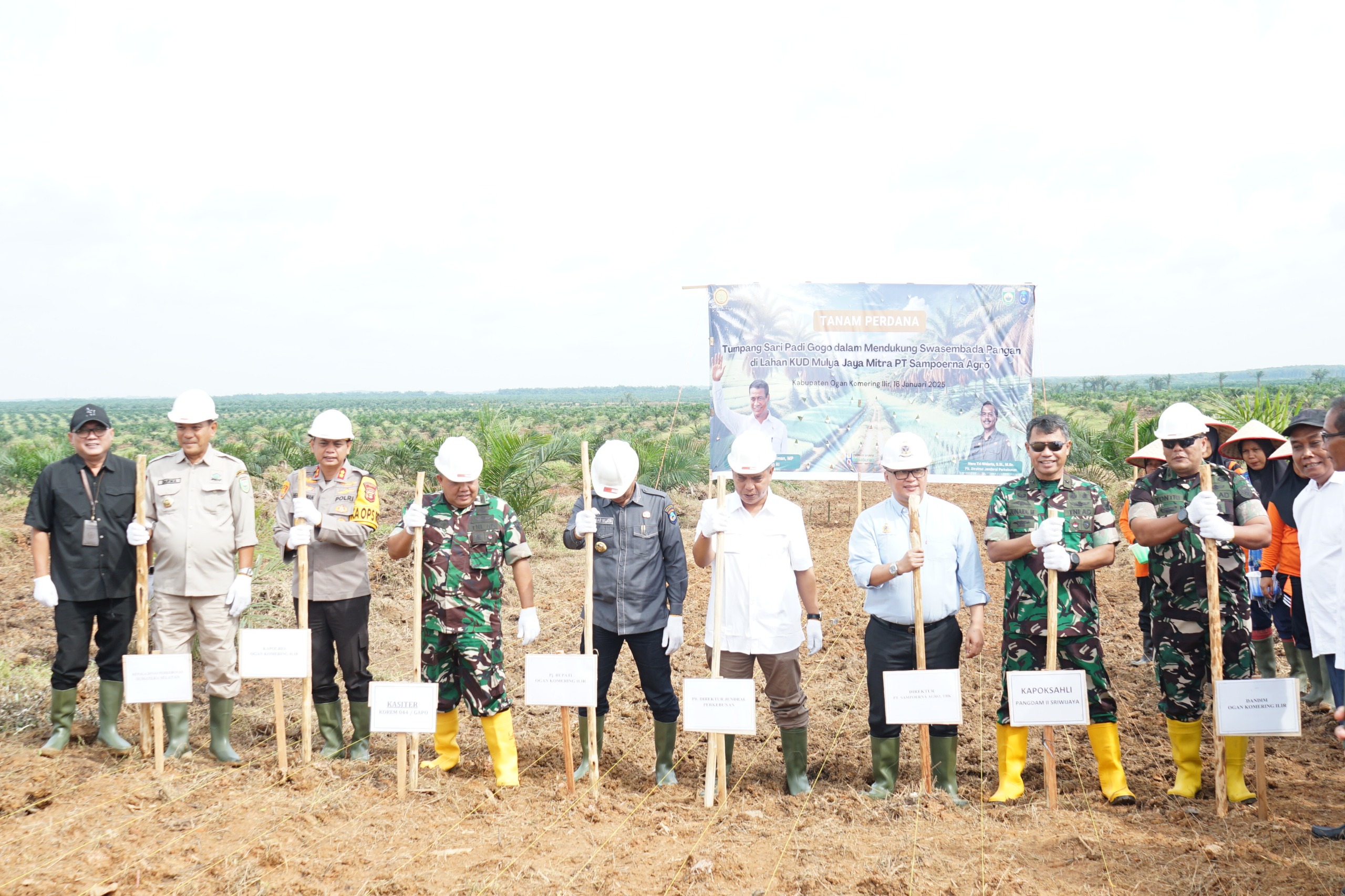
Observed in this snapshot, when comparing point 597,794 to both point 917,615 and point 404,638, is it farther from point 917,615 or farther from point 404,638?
point 404,638

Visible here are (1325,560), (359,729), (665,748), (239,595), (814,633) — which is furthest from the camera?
(359,729)

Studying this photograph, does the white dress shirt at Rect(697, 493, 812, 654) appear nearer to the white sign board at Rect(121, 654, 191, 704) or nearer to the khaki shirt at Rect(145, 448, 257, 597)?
the khaki shirt at Rect(145, 448, 257, 597)

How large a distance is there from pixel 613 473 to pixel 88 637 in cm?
317

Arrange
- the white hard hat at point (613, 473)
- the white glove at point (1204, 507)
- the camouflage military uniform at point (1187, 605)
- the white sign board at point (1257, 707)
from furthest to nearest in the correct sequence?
1. the white hard hat at point (613, 473)
2. the camouflage military uniform at point (1187, 605)
3. the white glove at point (1204, 507)
4. the white sign board at point (1257, 707)

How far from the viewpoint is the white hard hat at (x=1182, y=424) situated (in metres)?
4.45

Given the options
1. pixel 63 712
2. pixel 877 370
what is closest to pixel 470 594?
pixel 63 712

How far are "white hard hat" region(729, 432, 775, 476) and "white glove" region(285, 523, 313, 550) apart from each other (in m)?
2.26

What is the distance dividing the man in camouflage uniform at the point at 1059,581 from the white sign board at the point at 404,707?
9.08ft

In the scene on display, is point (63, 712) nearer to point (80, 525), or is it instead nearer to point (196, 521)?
point (80, 525)

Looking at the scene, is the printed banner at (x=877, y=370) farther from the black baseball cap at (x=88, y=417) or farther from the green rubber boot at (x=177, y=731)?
the black baseball cap at (x=88, y=417)

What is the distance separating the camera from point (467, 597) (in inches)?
187

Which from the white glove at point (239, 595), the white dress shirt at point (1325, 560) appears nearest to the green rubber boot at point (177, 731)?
the white glove at point (239, 595)

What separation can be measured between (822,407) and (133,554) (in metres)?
5.49

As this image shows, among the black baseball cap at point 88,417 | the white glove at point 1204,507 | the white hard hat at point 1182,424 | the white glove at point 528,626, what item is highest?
the black baseball cap at point 88,417
